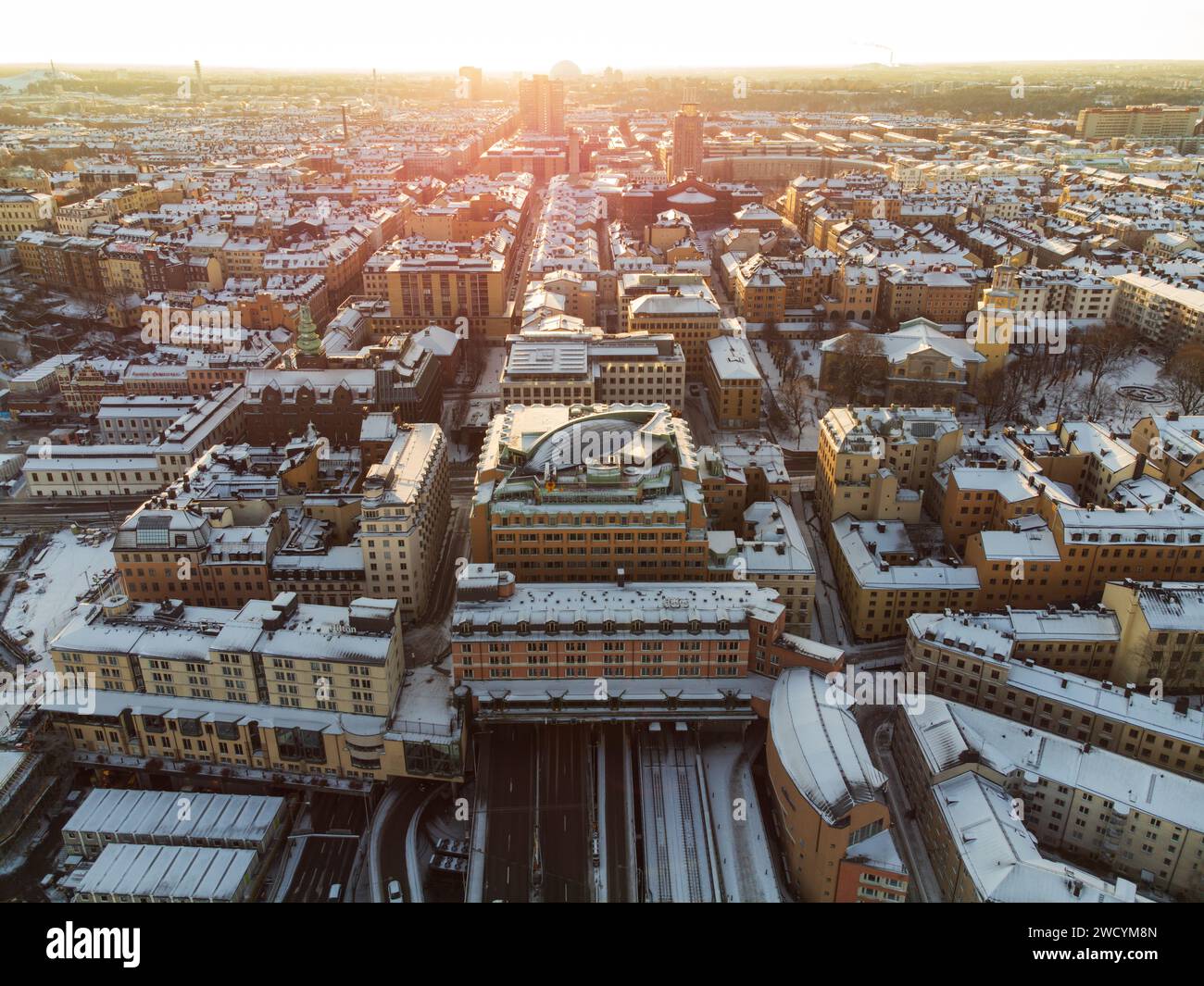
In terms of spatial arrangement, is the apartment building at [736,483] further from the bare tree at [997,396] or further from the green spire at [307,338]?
the green spire at [307,338]

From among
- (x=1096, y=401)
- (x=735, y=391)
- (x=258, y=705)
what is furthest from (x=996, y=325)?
(x=258, y=705)

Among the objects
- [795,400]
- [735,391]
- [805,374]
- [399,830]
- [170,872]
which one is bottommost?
[399,830]

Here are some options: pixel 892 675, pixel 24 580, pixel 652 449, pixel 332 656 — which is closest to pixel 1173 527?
pixel 892 675

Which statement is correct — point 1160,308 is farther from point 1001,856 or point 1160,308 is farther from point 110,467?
point 110,467

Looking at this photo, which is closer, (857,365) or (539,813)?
(539,813)

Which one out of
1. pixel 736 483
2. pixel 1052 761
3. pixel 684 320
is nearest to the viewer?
pixel 1052 761
